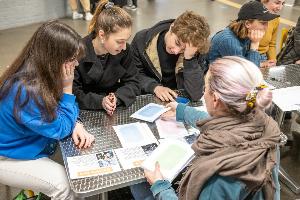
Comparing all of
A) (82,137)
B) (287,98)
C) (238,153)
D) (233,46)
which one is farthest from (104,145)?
(233,46)

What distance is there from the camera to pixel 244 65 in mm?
1420

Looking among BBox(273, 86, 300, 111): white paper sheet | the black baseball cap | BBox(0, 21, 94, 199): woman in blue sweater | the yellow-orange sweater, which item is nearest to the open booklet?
BBox(0, 21, 94, 199): woman in blue sweater

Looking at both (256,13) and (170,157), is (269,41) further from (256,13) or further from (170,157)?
(170,157)

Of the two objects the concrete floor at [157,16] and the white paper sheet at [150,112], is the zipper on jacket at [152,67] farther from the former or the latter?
the concrete floor at [157,16]

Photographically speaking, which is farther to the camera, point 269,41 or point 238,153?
point 269,41

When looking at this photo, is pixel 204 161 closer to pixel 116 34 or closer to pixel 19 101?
pixel 19 101

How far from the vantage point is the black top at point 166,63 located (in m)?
2.79

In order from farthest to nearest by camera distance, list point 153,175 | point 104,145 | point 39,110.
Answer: point 104,145, point 39,110, point 153,175

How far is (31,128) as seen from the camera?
1890mm

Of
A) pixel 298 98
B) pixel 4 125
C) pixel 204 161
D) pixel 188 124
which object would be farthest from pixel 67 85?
pixel 298 98

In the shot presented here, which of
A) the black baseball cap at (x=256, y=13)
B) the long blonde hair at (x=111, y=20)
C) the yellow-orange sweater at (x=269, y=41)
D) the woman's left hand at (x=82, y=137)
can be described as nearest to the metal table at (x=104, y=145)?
the woman's left hand at (x=82, y=137)

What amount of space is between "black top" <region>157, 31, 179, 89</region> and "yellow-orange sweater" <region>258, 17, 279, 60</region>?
1263 millimetres

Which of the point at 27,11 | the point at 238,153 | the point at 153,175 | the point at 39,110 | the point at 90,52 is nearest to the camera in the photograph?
the point at 238,153

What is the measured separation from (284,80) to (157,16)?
15.7 ft
